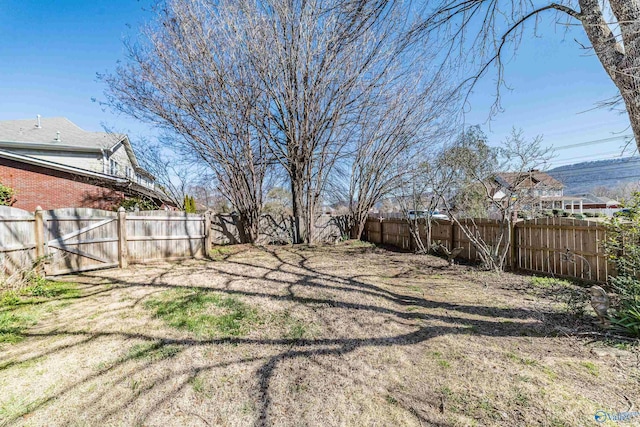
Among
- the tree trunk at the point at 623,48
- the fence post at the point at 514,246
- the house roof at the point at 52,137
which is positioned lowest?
the fence post at the point at 514,246

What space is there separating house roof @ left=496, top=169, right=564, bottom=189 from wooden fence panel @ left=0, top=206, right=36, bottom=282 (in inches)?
350

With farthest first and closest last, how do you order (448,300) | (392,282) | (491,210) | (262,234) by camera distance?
(262,234), (491,210), (392,282), (448,300)

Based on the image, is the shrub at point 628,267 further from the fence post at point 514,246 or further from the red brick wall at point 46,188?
the red brick wall at point 46,188

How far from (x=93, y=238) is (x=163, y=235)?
1.44m

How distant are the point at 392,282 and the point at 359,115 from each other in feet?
23.2

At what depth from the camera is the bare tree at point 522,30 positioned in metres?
2.56

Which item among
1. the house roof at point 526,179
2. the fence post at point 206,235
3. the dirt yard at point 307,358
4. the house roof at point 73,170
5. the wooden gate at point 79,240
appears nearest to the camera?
the dirt yard at point 307,358

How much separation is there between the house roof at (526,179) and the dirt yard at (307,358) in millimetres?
2111

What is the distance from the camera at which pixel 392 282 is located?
16.3 ft

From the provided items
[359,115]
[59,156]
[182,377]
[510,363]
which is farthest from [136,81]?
[510,363]

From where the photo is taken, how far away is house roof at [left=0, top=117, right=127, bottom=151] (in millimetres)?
12617

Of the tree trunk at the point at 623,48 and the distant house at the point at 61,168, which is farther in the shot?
the distant house at the point at 61,168

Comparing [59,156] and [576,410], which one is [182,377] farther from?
[59,156]

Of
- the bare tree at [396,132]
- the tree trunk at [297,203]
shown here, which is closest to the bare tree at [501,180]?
the bare tree at [396,132]
